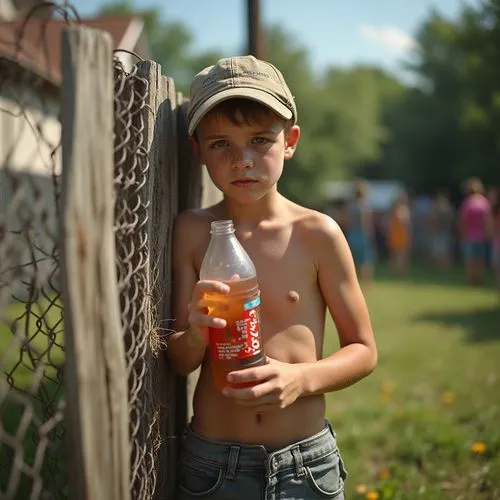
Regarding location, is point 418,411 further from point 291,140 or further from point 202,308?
point 202,308

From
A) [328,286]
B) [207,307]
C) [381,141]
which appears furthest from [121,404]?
[381,141]

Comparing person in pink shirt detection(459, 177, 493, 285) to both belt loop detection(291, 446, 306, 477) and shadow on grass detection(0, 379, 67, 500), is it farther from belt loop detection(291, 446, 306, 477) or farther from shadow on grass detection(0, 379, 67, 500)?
belt loop detection(291, 446, 306, 477)

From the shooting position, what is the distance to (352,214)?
1226 centimetres

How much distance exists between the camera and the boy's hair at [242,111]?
2051 mm

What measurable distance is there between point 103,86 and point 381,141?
47137 mm

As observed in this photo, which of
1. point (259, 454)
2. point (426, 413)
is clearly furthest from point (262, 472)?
point (426, 413)

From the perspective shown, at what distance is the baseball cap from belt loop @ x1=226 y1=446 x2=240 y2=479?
1.07 metres

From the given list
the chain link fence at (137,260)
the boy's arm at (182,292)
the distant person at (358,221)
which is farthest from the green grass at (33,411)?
the distant person at (358,221)

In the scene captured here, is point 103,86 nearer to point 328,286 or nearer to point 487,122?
point 328,286

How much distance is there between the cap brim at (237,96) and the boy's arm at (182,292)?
406mm

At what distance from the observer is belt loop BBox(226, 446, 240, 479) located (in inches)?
80.8

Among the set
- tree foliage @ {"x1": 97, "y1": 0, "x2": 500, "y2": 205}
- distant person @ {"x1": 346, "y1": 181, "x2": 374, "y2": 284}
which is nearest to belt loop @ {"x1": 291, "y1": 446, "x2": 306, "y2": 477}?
distant person @ {"x1": 346, "y1": 181, "x2": 374, "y2": 284}

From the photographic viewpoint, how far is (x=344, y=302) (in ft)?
7.11

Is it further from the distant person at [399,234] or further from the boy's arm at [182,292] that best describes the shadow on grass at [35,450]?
the distant person at [399,234]
